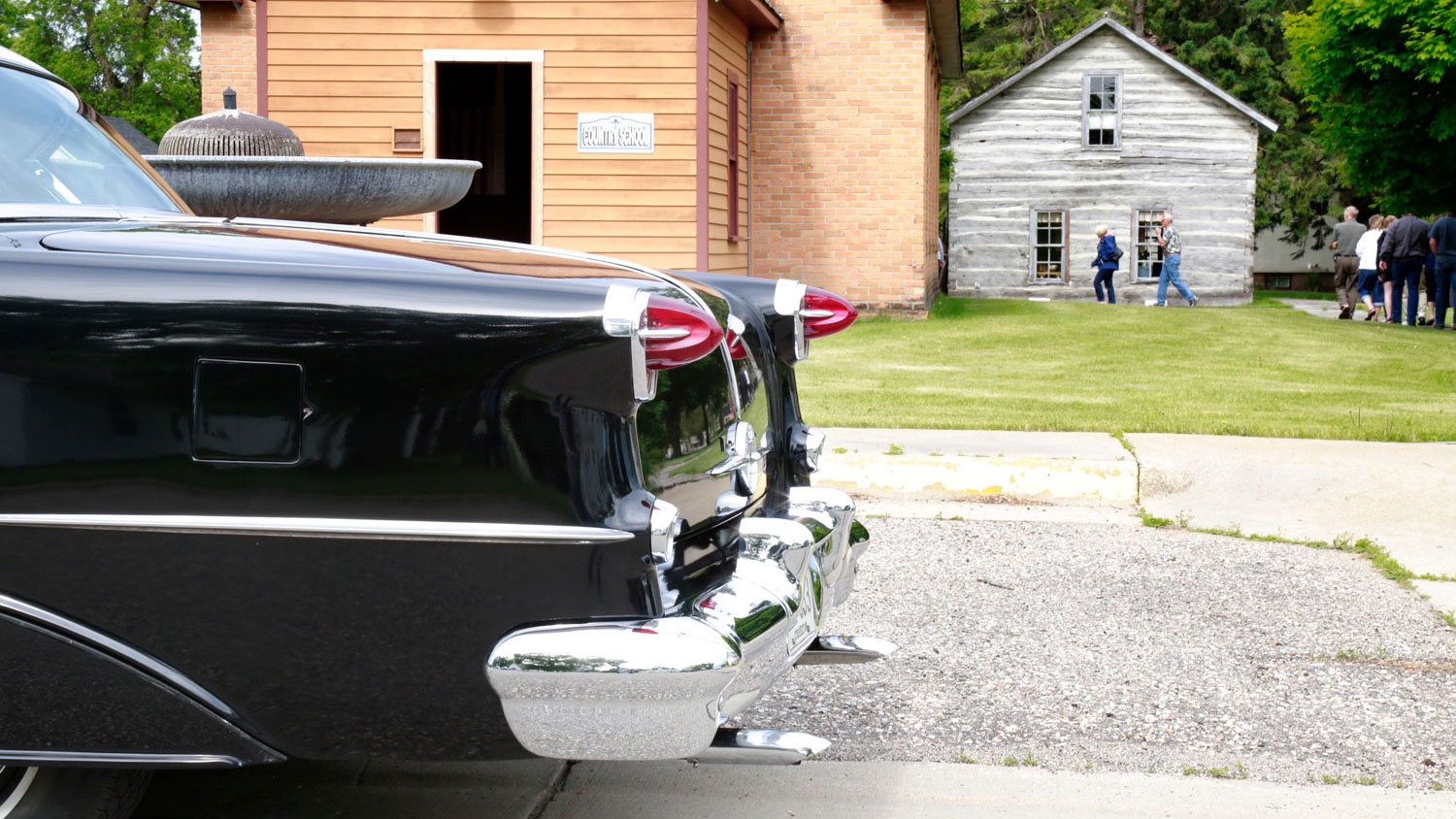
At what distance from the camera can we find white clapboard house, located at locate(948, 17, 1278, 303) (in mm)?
33062

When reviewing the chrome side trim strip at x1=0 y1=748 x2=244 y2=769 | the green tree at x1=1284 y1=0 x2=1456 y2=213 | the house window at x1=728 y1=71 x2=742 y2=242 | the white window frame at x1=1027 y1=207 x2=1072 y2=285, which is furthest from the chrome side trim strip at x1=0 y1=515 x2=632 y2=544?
the white window frame at x1=1027 y1=207 x2=1072 y2=285

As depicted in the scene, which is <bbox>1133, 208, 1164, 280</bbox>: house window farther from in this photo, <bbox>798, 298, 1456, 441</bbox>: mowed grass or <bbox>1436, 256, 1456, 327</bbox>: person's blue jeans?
<bbox>798, 298, 1456, 441</bbox>: mowed grass

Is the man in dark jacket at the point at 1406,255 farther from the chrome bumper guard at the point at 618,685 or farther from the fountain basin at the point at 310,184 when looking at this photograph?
the chrome bumper guard at the point at 618,685

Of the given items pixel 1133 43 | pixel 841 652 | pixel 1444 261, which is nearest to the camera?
pixel 841 652

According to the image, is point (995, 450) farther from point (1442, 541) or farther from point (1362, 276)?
point (1362, 276)

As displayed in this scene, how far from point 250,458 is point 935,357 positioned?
11.6 meters

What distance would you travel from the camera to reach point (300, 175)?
203 inches

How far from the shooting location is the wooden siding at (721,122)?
15.0 metres

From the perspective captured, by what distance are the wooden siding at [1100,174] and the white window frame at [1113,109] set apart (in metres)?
0.08

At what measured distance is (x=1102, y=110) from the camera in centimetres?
3331

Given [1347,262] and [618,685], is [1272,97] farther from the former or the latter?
[618,685]

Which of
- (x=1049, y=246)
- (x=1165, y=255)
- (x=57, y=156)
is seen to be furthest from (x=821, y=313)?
(x=1049, y=246)

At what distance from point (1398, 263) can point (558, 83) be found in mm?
13199

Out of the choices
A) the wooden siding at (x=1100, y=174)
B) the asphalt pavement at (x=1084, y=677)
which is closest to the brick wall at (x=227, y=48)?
the asphalt pavement at (x=1084, y=677)
